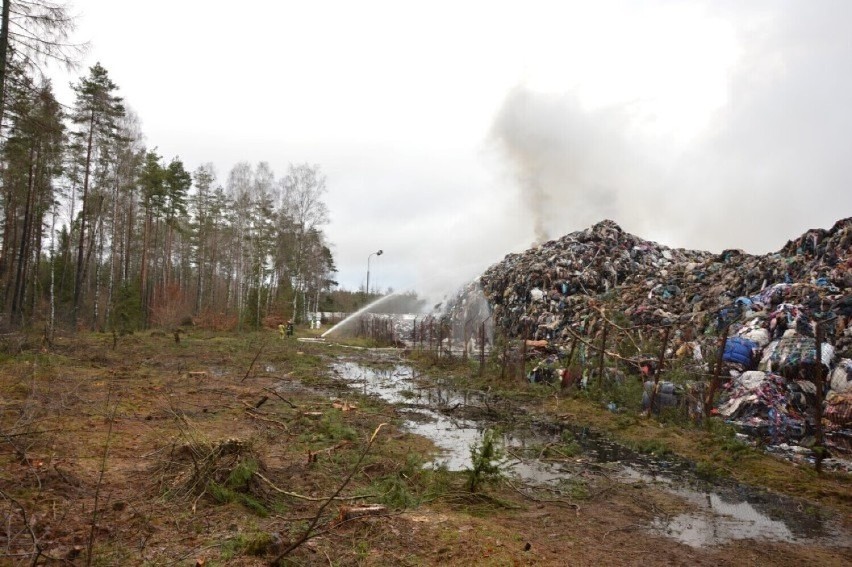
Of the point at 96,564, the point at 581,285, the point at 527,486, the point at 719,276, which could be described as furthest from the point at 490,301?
the point at 96,564

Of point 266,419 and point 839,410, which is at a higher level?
point 839,410

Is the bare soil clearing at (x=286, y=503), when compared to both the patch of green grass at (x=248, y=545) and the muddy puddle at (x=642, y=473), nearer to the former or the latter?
the patch of green grass at (x=248, y=545)

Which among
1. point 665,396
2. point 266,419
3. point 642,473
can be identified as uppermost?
point 665,396

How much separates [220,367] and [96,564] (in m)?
13.4

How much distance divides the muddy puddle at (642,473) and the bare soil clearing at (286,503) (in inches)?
7.3

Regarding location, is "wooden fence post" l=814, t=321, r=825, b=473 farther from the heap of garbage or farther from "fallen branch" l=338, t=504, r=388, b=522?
"fallen branch" l=338, t=504, r=388, b=522

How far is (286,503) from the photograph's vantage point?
4938mm

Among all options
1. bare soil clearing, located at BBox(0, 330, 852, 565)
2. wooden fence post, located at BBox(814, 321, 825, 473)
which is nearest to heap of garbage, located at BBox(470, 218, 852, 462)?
wooden fence post, located at BBox(814, 321, 825, 473)

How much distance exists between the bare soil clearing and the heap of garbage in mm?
1959

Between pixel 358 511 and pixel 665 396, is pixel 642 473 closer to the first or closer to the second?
pixel 665 396

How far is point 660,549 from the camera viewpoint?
441 cm

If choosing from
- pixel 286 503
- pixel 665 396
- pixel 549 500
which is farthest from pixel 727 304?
pixel 286 503

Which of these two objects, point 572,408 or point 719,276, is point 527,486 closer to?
point 572,408

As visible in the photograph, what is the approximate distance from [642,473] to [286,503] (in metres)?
4.98
